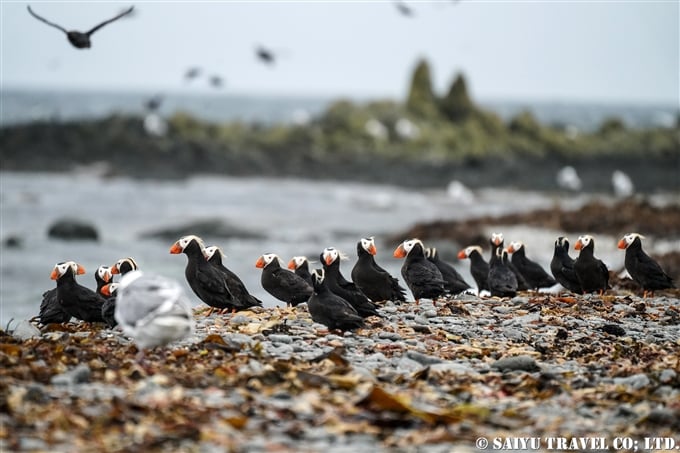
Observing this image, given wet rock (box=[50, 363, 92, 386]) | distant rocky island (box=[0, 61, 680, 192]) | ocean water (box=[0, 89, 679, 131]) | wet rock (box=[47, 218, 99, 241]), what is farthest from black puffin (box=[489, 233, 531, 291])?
ocean water (box=[0, 89, 679, 131])

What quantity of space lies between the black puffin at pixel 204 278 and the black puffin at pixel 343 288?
1.00 m

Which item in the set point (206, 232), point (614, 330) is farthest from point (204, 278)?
point (206, 232)

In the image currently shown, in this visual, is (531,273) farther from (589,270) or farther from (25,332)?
(25,332)

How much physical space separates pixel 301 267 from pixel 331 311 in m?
2.17

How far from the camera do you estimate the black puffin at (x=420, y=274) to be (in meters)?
10.4

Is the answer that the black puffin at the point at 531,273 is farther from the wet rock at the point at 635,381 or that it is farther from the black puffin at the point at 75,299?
the black puffin at the point at 75,299

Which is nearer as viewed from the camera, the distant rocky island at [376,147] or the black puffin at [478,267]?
the black puffin at [478,267]

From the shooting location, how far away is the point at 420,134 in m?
42.3

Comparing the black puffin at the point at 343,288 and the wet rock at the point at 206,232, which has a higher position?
the wet rock at the point at 206,232

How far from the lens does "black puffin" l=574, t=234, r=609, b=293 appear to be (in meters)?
10.9

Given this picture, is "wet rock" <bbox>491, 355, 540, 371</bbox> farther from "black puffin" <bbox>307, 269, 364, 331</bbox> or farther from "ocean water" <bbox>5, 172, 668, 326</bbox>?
"ocean water" <bbox>5, 172, 668, 326</bbox>

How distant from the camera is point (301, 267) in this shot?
10.6 meters

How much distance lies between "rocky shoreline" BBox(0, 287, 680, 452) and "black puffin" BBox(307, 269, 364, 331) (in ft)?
0.37

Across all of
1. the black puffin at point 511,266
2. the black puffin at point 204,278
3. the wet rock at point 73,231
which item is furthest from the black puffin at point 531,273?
the wet rock at point 73,231
